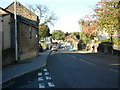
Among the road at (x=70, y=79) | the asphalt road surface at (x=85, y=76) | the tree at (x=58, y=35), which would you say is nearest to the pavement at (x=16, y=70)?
the road at (x=70, y=79)

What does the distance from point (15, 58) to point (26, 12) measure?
17296 mm

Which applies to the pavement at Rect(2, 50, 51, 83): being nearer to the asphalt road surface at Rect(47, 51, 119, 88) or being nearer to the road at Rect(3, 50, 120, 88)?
the road at Rect(3, 50, 120, 88)

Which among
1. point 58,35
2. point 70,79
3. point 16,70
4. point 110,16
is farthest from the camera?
point 58,35

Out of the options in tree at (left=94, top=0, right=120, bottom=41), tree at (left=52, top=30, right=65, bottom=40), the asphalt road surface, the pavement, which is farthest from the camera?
tree at (left=52, top=30, right=65, bottom=40)

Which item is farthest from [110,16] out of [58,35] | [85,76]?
[58,35]

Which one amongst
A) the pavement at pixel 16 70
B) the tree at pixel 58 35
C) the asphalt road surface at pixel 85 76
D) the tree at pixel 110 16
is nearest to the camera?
the asphalt road surface at pixel 85 76

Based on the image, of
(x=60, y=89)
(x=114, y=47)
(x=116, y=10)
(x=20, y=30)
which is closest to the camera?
(x=60, y=89)

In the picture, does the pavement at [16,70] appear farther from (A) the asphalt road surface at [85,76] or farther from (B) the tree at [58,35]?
(B) the tree at [58,35]

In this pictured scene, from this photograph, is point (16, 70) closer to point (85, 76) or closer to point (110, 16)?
point (85, 76)

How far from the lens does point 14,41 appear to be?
48.1ft

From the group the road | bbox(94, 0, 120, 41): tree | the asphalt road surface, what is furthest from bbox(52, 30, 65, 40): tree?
the road

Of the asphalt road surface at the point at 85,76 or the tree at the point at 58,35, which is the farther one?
the tree at the point at 58,35

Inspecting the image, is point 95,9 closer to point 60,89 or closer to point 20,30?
point 20,30

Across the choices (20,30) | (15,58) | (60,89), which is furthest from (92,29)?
(60,89)
